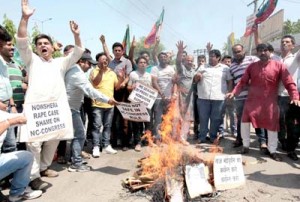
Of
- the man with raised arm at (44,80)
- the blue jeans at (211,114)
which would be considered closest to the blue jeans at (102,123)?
the man with raised arm at (44,80)

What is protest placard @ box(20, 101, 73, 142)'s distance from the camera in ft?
14.2

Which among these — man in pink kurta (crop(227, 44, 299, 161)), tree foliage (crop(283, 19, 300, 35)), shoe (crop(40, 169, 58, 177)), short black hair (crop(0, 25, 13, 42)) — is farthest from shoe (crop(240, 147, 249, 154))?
tree foliage (crop(283, 19, 300, 35))

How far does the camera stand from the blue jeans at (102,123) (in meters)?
6.70

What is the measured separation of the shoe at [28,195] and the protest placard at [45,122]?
0.77m

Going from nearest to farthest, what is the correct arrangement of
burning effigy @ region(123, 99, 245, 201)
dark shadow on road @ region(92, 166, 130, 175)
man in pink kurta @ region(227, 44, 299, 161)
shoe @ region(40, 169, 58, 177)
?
burning effigy @ region(123, 99, 245, 201) < shoe @ region(40, 169, 58, 177) < dark shadow on road @ region(92, 166, 130, 175) < man in pink kurta @ region(227, 44, 299, 161)

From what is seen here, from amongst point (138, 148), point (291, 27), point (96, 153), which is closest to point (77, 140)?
point (96, 153)

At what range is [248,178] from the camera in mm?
5219

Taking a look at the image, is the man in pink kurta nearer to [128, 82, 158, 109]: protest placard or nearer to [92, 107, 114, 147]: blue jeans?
[128, 82, 158, 109]: protest placard

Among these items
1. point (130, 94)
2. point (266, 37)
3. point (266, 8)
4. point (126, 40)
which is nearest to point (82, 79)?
point (130, 94)

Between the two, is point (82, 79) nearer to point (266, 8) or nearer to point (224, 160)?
point (224, 160)

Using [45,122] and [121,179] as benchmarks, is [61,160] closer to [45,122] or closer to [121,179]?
[121,179]

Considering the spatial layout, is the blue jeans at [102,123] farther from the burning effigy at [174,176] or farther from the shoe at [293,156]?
the shoe at [293,156]

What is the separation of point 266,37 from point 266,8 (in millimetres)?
18082

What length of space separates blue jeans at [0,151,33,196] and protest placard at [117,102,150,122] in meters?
2.12
